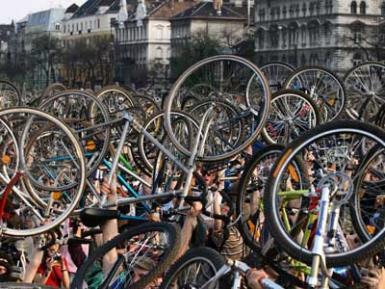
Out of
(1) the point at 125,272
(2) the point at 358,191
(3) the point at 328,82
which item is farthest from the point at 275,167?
(3) the point at 328,82

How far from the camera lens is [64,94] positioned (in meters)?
14.2

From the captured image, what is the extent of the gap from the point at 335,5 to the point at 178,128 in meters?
109

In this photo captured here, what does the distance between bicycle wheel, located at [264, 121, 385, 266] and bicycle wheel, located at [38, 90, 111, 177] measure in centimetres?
458

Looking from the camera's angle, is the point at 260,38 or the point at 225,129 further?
the point at 260,38

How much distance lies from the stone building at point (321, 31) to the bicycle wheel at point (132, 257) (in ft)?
334

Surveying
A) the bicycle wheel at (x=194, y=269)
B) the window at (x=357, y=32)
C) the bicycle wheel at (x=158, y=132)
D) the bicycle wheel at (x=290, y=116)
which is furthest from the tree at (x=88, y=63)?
the bicycle wheel at (x=194, y=269)

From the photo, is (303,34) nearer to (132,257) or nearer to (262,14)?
(262,14)

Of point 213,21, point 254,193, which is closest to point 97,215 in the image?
point 254,193

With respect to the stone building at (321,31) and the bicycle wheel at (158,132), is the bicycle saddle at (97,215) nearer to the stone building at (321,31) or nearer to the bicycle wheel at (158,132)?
the bicycle wheel at (158,132)

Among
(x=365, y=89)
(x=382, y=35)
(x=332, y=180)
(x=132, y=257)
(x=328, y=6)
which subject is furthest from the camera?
(x=328, y=6)

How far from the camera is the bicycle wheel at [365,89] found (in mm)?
15088

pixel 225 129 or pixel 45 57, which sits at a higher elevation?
pixel 225 129

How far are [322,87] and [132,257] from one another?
9848mm

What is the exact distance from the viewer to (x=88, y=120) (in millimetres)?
12070
